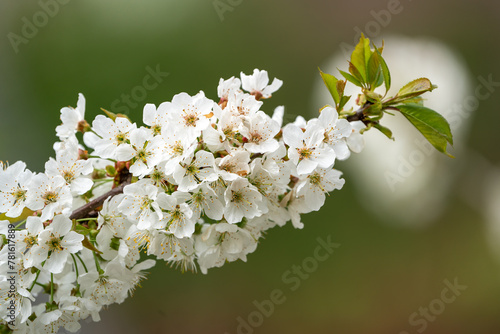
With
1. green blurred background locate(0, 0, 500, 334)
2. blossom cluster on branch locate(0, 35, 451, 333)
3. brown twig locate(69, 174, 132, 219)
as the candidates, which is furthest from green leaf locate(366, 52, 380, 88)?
green blurred background locate(0, 0, 500, 334)

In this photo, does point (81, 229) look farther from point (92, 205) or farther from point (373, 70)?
point (373, 70)

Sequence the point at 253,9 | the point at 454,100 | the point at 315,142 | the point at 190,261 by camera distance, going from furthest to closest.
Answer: the point at 253,9
the point at 454,100
the point at 190,261
the point at 315,142

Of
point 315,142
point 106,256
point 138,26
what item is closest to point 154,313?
point 138,26

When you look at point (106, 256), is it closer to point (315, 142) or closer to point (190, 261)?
point (190, 261)

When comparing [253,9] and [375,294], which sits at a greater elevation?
[253,9]

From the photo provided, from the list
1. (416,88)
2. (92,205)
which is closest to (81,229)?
(92,205)

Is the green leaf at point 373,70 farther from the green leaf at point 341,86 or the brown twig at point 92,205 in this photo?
the brown twig at point 92,205
